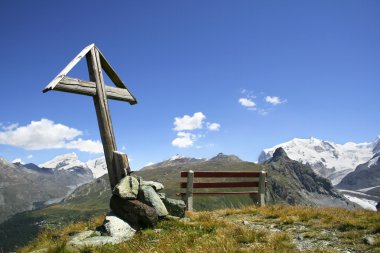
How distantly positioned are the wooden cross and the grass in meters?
2.26

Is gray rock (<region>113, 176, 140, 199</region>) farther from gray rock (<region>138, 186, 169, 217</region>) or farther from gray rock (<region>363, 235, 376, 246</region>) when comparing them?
gray rock (<region>363, 235, 376, 246</region>)

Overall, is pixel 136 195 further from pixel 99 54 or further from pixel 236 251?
pixel 99 54

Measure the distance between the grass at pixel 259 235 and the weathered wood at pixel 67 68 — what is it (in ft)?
16.3

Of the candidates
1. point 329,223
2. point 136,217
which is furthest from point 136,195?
point 329,223

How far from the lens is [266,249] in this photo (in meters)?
8.08

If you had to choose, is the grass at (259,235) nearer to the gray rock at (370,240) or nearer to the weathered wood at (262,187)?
the gray rock at (370,240)

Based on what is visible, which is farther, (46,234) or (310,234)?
(46,234)

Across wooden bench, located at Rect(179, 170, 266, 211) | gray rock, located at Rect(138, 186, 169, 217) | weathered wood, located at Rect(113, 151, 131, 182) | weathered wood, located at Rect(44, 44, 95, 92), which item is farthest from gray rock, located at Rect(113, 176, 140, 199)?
wooden bench, located at Rect(179, 170, 266, 211)

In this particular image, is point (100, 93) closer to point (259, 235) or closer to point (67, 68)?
point (67, 68)

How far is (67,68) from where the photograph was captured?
40.4 ft

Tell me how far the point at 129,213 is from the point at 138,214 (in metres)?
0.35

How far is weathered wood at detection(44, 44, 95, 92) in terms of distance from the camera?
1127cm

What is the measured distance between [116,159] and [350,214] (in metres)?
9.58

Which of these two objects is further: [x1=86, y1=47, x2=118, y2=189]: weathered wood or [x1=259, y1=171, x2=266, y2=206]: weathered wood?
[x1=259, y1=171, x2=266, y2=206]: weathered wood
